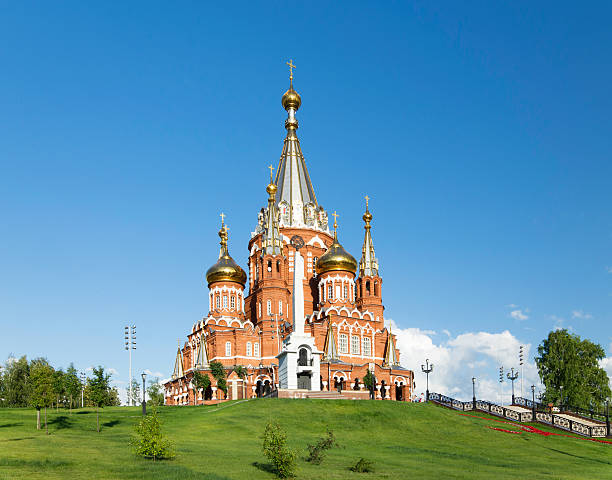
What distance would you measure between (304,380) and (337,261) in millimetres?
18911

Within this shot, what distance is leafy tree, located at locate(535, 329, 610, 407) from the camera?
69.1 metres

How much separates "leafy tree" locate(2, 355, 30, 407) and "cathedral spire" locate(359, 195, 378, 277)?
38470 millimetres

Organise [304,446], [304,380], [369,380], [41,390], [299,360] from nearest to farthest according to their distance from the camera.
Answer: [304,446], [41,390], [304,380], [299,360], [369,380]

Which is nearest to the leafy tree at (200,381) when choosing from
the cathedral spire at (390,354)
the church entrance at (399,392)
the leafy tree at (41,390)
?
the cathedral spire at (390,354)

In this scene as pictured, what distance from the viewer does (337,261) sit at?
70562mm

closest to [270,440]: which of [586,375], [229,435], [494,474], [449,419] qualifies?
[494,474]

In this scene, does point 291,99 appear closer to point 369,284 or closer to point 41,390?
point 369,284

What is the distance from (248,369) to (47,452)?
128ft

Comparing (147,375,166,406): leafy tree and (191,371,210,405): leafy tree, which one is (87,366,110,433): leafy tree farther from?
(147,375,166,406): leafy tree

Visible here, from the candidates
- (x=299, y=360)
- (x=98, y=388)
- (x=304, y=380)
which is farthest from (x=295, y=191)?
(x=98, y=388)

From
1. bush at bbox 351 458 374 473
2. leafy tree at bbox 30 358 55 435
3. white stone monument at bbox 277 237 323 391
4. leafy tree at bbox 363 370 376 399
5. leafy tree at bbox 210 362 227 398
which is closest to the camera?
bush at bbox 351 458 374 473

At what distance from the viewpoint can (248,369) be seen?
64875 millimetres

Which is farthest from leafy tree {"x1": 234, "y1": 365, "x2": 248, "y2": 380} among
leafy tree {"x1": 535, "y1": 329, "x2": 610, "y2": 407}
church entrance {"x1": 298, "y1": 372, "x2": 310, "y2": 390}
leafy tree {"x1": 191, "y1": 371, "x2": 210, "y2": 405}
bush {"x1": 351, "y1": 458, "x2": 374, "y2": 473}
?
bush {"x1": 351, "y1": 458, "x2": 374, "y2": 473}

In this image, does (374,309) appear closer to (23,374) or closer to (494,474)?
(23,374)
